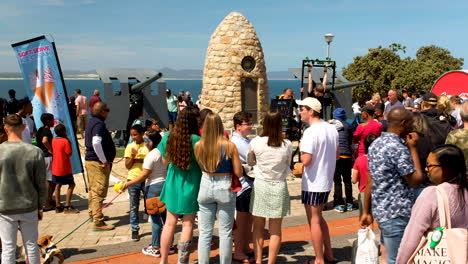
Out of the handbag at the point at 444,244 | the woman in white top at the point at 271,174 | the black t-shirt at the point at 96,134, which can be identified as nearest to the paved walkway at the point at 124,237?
the woman in white top at the point at 271,174

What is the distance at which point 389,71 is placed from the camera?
34969mm

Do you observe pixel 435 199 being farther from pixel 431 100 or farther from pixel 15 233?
pixel 15 233

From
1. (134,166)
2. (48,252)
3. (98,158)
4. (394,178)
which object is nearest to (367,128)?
(394,178)

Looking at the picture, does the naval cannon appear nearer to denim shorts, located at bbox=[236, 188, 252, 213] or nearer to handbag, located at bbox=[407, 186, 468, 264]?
denim shorts, located at bbox=[236, 188, 252, 213]

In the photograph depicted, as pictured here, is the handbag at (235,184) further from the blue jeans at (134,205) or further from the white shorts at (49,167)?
the white shorts at (49,167)

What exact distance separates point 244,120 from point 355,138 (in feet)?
9.04

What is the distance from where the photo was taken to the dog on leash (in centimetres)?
455

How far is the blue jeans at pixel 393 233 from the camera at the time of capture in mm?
3502

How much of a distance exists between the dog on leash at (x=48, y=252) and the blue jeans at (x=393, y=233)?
11.1 feet

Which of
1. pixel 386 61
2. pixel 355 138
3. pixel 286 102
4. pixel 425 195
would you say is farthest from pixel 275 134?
pixel 386 61

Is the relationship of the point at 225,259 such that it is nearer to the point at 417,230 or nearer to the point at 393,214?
the point at 393,214

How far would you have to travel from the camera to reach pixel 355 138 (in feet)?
22.4

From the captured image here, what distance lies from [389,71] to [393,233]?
34.0 metres

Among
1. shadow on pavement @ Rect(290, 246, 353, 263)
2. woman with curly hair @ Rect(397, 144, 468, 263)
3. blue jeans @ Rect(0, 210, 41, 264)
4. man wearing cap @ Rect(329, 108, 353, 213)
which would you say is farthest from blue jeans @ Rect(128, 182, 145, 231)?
woman with curly hair @ Rect(397, 144, 468, 263)
